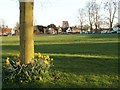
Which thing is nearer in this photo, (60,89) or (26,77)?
(60,89)

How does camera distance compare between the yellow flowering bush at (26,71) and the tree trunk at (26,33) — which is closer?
the yellow flowering bush at (26,71)

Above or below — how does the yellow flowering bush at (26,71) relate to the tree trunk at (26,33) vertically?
below

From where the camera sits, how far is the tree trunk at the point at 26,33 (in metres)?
10.5

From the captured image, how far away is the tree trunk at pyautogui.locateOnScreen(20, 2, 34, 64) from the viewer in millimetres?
10477

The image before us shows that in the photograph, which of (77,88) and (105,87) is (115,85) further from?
(77,88)

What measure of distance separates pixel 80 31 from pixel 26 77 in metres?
125

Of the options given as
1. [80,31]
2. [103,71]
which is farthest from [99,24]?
[103,71]

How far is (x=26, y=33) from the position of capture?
10477 mm

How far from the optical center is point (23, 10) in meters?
10.5

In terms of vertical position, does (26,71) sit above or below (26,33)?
below

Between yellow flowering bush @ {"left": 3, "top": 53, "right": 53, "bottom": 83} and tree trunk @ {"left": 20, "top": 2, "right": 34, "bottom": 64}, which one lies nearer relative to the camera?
yellow flowering bush @ {"left": 3, "top": 53, "right": 53, "bottom": 83}

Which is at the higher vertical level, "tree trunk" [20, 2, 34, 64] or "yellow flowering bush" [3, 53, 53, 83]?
"tree trunk" [20, 2, 34, 64]

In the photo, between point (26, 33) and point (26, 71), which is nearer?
point (26, 71)

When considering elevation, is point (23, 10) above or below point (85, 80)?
above
